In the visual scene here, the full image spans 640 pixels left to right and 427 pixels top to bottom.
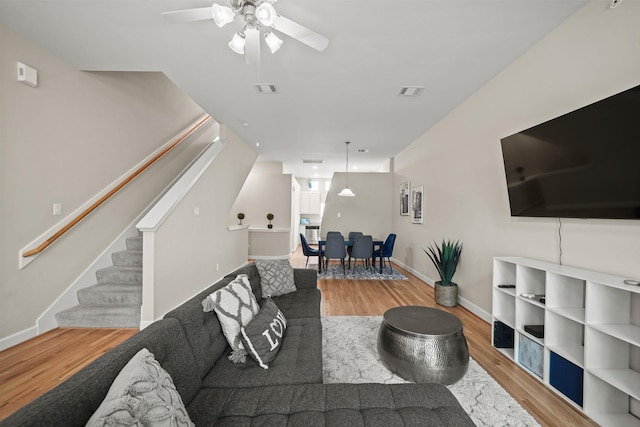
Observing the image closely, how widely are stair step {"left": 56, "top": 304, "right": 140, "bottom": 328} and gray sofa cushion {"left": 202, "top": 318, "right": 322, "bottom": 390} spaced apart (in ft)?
6.81

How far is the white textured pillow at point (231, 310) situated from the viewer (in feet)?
5.36

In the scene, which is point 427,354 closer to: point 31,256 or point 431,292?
point 431,292

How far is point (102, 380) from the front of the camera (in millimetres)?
901

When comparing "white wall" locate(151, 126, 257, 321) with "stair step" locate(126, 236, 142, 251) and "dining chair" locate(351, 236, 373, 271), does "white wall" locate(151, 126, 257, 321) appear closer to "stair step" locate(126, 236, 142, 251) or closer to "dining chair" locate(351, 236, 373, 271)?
"stair step" locate(126, 236, 142, 251)

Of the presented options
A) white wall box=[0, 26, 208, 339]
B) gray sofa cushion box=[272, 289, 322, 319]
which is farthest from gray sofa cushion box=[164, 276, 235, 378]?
white wall box=[0, 26, 208, 339]

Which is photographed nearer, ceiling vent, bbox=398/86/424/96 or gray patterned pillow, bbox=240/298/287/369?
gray patterned pillow, bbox=240/298/287/369

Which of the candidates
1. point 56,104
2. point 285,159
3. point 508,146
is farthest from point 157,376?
point 285,159

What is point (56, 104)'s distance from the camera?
2.97 meters

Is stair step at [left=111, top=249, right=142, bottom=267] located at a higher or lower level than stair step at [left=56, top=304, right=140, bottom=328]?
higher

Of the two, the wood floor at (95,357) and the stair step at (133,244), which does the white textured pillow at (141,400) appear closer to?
the wood floor at (95,357)

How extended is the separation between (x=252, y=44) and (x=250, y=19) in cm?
22

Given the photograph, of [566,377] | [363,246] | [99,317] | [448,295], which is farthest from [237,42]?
[363,246]

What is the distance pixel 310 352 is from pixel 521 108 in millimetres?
2996

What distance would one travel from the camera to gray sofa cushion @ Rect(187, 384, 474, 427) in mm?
1146
